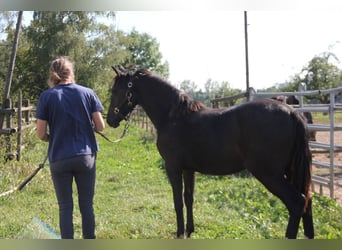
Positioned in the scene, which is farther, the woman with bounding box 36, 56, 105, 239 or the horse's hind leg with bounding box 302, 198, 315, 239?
the horse's hind leg with bounding box 302, 198, 315, 239

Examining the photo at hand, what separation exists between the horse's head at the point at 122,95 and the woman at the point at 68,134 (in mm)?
879

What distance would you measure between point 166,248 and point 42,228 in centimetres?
173

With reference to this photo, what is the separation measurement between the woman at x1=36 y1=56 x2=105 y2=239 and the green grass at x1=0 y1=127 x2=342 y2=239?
2.95 ft

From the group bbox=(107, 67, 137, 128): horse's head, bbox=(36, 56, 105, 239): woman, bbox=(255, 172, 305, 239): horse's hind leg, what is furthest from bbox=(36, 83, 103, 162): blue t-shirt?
bbox=(255, 172, 305, 239): horse's hind leg

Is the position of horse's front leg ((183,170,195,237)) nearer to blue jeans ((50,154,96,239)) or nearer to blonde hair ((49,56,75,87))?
blue jeans ((50,154,96,239))

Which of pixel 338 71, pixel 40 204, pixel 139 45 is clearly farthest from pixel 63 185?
pixel 338 71

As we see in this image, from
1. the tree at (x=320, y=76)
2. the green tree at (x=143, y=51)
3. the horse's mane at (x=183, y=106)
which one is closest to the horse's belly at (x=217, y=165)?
the horse's mane at (x=183, y=106)

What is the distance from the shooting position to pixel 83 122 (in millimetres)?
2768

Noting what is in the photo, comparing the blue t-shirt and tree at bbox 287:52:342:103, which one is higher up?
tree at bbox 287:52:342:103

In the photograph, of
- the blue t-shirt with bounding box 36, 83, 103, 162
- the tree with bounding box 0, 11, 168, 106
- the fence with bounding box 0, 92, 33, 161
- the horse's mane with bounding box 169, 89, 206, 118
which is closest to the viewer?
the blue t-shirt with bounding box 36, 83, 103, 162

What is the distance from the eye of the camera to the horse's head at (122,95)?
145 inches

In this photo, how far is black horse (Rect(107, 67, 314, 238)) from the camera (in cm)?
305

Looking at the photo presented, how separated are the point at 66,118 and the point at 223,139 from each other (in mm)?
1474

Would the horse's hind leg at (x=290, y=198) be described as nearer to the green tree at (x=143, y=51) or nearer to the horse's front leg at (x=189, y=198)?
the horse's front leg at (x=189, y=198)
